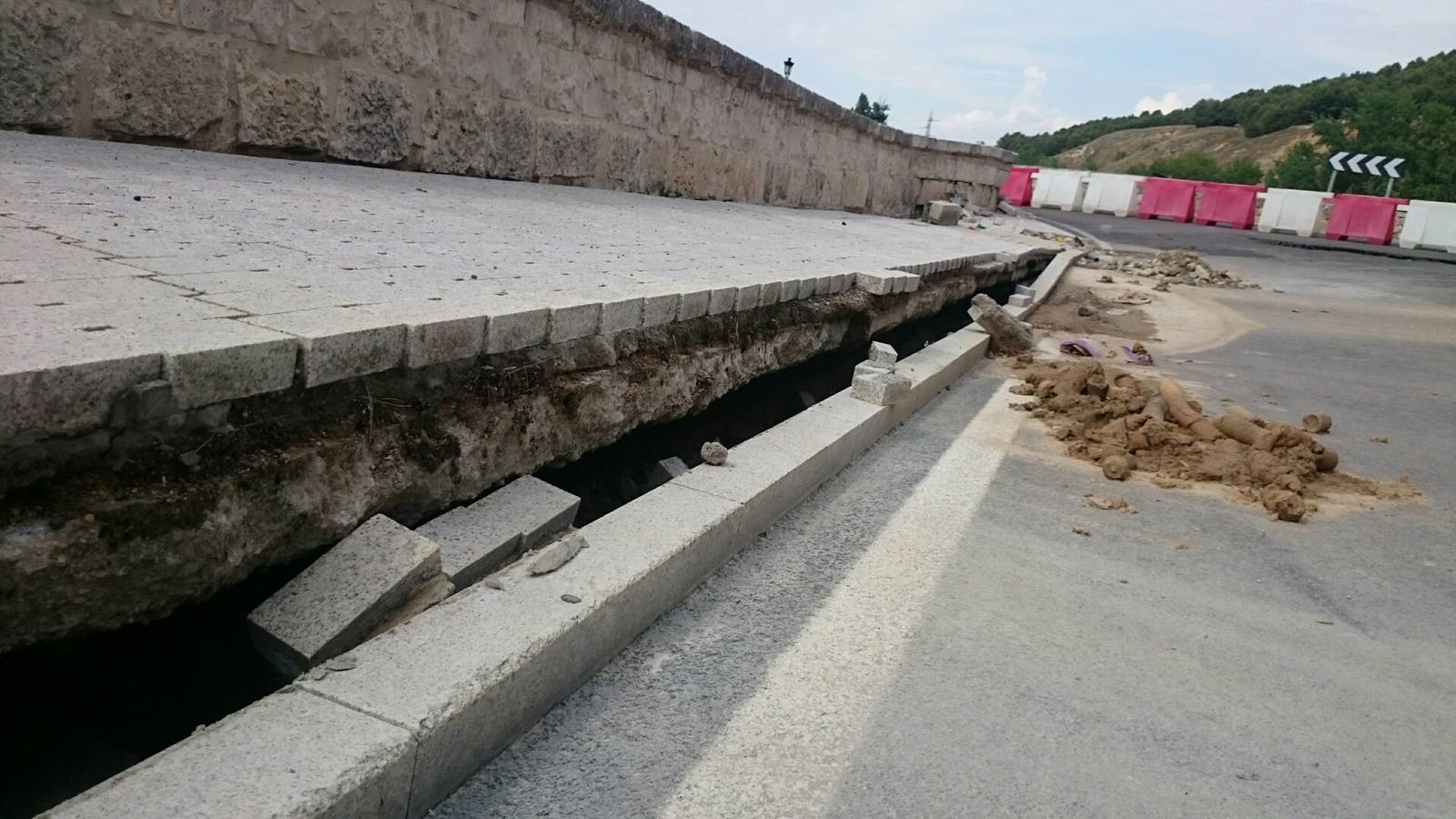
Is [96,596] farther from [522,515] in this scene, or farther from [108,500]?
[522,515]

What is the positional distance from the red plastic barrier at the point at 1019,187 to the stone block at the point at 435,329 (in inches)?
1429

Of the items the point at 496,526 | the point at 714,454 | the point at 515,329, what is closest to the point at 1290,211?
the point at 714,454

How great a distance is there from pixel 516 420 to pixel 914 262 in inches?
191

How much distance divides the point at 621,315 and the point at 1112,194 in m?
35.3

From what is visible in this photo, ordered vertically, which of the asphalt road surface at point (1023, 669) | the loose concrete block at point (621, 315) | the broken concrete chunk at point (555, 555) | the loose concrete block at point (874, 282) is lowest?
the asphalt road surface at point (1023, 669)

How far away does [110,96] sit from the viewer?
424cm

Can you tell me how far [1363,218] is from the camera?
90.4ft

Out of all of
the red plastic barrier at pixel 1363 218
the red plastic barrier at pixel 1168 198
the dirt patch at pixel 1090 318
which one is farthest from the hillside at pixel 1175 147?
the dirt patch at pixel 1090 318

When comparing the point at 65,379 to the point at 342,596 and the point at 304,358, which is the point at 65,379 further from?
the point at 342,596

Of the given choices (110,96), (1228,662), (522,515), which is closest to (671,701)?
(522,515)

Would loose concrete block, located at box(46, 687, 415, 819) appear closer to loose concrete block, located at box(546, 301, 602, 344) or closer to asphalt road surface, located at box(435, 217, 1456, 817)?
asphalt road surface, located at box(435, 217, 1456, 817)

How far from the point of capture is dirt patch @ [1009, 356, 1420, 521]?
4523mm

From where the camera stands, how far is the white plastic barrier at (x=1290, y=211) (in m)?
28.1

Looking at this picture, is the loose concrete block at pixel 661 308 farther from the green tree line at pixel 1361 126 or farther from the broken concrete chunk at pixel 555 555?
the green tree line at pixel 1361 126
